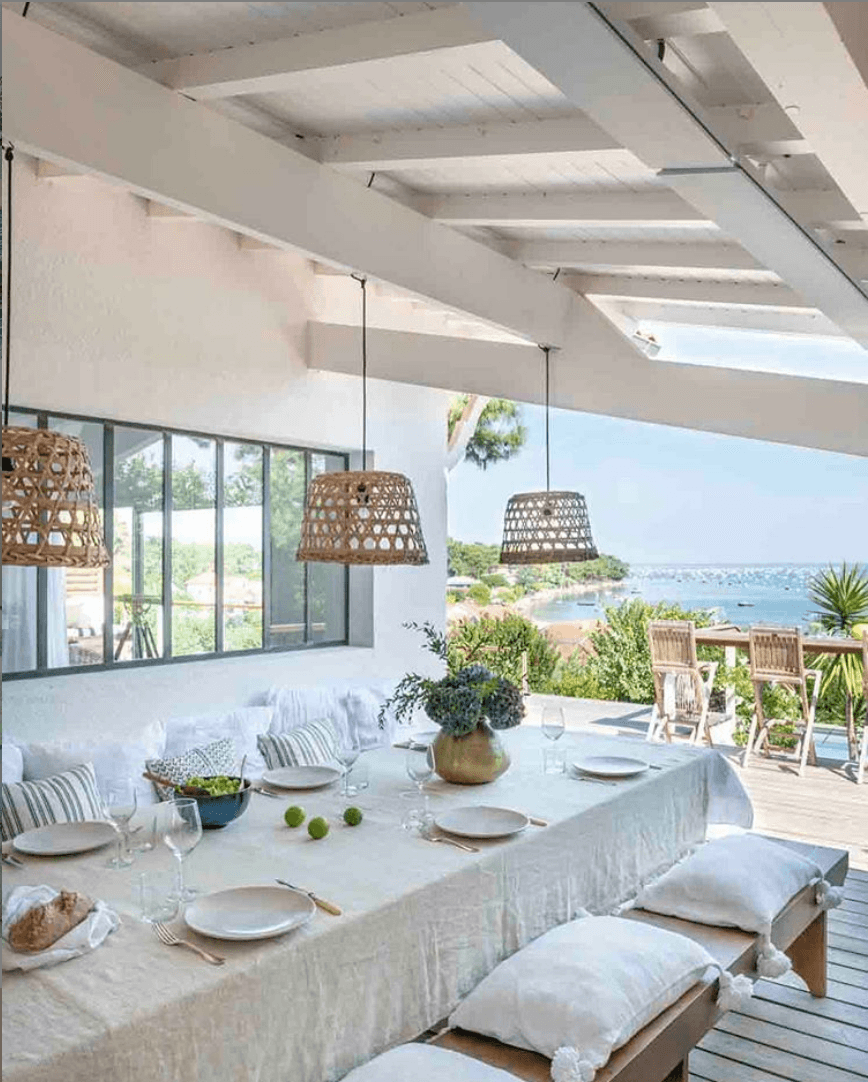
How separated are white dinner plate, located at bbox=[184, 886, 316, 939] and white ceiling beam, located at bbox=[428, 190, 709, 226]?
2.51 meters

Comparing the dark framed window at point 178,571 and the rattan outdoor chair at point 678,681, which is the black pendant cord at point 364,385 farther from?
the rattan outdoor chair at point 678,681

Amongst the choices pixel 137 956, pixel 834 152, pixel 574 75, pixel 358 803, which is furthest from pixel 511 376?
pixel 137 956

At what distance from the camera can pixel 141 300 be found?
4.37 m

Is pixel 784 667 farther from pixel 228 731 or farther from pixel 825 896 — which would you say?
pixel 228 731

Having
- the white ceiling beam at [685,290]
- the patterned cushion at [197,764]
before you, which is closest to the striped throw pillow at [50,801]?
the patterned cushion at [197,764]

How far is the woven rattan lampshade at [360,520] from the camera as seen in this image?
3.61m

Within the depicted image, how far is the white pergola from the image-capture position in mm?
1760

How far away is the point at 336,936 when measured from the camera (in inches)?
79.5

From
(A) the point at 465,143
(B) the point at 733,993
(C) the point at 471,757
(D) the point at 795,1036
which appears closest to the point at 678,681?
(D) the point at 795,1036

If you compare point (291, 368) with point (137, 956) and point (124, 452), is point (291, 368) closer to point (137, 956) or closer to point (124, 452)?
point (124, 452)

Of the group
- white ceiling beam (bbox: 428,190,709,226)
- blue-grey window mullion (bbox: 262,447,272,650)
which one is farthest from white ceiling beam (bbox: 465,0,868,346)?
blue-grey window mullion (bbox: 262,447,272,650)

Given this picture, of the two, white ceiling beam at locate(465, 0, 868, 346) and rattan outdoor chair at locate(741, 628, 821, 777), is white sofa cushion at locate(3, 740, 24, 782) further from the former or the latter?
rattan outdoor chair at locate(741, 628, 821, 777)

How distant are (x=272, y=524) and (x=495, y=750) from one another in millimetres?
2407

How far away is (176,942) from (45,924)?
0.84 feet
